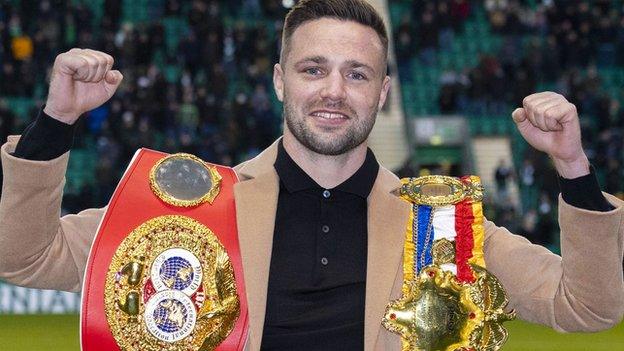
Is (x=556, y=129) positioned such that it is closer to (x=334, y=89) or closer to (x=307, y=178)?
(x=334, y=89)

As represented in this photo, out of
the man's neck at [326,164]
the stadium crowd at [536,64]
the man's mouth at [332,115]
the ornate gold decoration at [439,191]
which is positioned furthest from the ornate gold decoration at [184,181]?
the stadium crowd at [536,64]

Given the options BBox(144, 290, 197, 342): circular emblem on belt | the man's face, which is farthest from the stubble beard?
BBox(144, 290, 197, 342): circular emblem on belt

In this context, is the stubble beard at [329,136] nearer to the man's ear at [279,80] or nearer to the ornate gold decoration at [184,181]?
the man's ear at [279,80]

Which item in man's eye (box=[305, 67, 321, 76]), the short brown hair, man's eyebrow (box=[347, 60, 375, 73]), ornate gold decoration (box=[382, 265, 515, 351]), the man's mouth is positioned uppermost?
A: the short brown hair

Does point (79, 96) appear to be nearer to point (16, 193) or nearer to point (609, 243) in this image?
point (16, 193)

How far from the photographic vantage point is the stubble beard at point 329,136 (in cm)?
419

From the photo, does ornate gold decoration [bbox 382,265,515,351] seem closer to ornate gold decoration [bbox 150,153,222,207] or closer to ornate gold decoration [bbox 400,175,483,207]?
ornate gold decoration [bbox 400,175,483,207]

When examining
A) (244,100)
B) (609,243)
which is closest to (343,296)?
(609,243)

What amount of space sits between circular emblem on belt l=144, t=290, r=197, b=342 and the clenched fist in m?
1.17

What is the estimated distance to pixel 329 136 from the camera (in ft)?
13.7

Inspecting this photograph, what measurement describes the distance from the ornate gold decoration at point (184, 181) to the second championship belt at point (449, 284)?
65cm

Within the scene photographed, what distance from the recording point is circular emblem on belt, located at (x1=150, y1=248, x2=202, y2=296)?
3984 mm

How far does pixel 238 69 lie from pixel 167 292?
2170 cm

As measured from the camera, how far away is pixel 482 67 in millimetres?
26656
